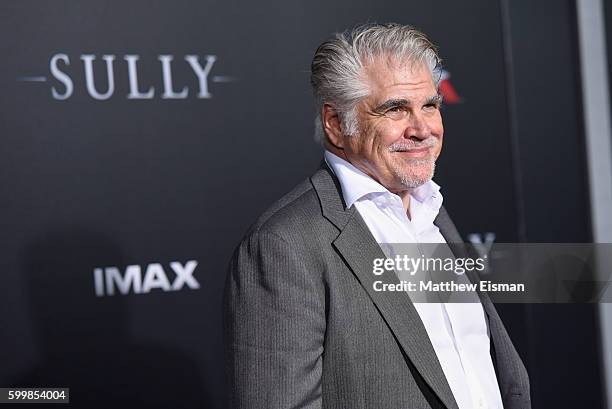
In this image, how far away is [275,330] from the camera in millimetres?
1421

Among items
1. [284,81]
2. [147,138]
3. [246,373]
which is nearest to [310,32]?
[284,81]

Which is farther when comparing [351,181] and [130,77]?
[130,77]

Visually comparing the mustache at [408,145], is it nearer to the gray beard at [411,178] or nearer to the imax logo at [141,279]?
the gray beard at [411,178]

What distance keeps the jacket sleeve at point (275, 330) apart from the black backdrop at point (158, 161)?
101 centimetres

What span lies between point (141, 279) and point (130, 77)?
607 mm

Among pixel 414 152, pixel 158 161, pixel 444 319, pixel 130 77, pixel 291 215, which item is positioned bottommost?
pixel 444 319

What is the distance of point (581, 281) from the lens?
214 centimetres

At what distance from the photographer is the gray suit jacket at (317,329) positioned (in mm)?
1422

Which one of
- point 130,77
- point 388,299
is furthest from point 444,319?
point 130,77

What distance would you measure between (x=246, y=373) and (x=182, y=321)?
1.12 meters

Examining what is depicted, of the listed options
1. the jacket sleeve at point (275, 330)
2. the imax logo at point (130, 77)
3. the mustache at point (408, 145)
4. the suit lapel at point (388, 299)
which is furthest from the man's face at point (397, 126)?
the imax logo at point (130, 77)

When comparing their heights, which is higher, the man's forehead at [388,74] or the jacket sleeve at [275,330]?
the man's forehead at [388,74]

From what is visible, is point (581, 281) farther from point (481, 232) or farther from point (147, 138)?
point (147, 138)

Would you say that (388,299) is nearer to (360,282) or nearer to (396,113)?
(360,282)
